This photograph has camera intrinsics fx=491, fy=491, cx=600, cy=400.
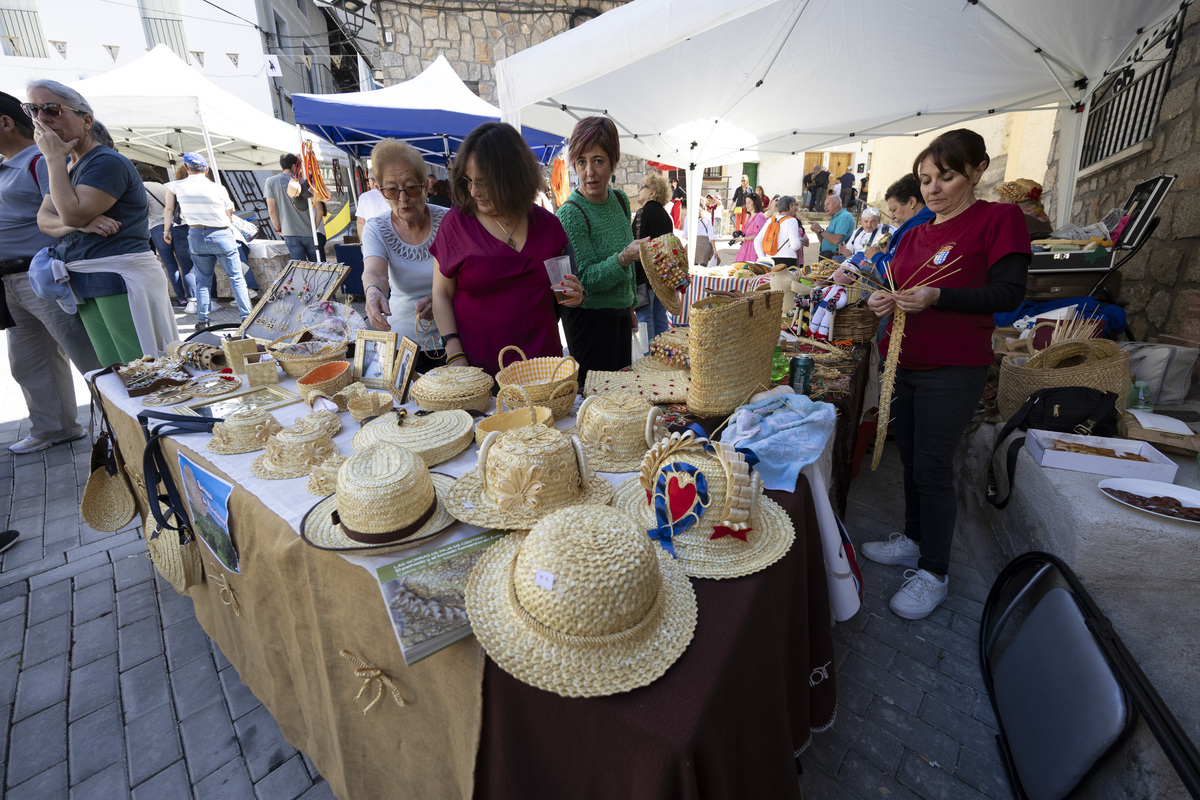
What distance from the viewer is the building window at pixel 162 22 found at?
48.3 feet

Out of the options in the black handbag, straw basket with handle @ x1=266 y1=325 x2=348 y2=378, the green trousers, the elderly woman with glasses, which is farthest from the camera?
the green trousers

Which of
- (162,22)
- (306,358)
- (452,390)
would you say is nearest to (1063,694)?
(452,390)

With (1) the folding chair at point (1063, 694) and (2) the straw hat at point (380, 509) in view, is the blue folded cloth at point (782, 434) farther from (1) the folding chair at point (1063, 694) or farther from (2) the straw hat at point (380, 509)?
(1) the folding chair at point (1063, 694)

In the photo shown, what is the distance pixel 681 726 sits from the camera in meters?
0.72

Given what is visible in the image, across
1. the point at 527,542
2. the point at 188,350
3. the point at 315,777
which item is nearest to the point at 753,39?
the point at 188,350

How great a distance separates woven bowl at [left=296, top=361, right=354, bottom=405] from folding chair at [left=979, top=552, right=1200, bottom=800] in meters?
2.54

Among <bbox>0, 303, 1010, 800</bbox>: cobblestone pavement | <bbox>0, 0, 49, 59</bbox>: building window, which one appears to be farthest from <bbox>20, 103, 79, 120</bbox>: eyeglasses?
<bbox>0, 0, 49, 59</bbox>: building window

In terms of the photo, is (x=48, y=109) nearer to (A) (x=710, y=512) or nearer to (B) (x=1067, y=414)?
(A) (x=710, y=512)

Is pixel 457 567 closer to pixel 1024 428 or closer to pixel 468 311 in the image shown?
pixel 468 311

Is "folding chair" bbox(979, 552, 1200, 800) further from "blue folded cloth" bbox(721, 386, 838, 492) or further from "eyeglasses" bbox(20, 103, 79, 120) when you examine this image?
"eyeglasses" bbox(20, 103, 79, 120)

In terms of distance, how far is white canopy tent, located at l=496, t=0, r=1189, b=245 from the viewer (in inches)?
150

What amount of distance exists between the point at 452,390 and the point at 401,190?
117cm

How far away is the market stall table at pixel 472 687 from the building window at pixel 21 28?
20753mm

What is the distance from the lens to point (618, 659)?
0.80m
